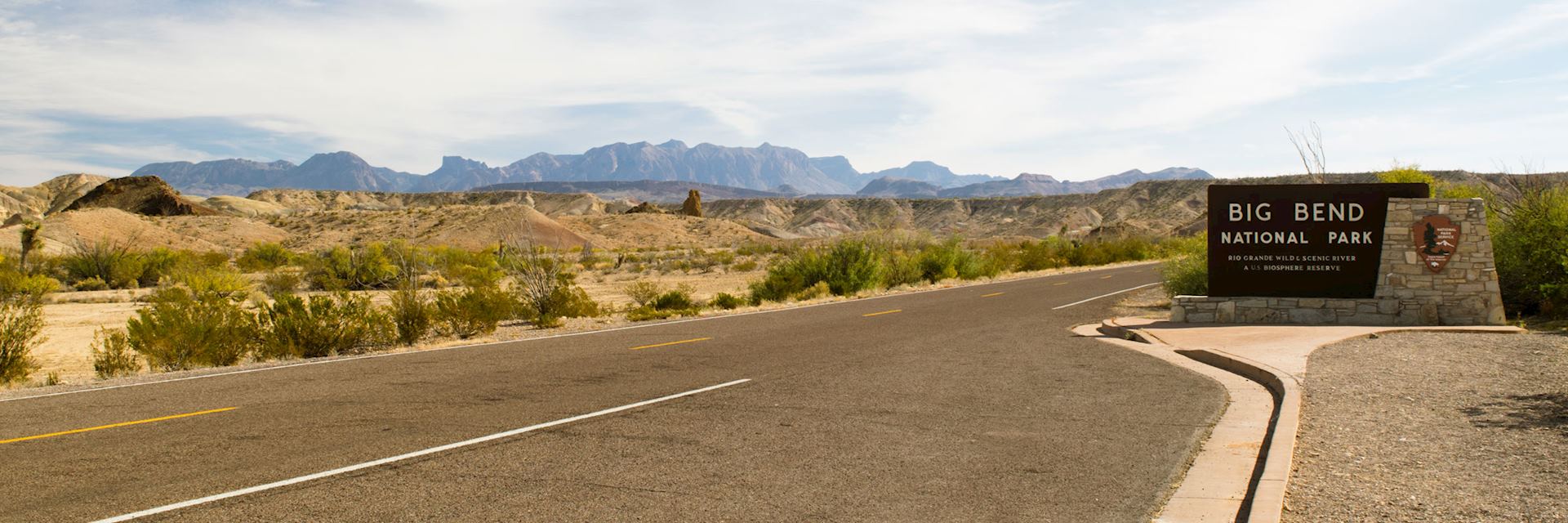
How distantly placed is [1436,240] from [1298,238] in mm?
2033

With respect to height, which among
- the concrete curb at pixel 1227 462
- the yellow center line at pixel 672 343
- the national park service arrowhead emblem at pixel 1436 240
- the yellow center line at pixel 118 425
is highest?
the national park service arrowhead emblem at pixel 1436 240

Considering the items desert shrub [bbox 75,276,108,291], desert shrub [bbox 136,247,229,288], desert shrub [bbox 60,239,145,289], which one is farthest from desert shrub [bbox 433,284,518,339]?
desert shrub [bbox 60,239,145,289]

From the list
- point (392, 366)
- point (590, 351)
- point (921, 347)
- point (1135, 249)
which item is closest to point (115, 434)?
point (392, 366)

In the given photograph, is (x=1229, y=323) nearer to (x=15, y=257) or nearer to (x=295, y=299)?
(x=295, y=299)

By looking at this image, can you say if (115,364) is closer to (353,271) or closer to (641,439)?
(641,439)

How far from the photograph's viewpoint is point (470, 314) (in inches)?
690

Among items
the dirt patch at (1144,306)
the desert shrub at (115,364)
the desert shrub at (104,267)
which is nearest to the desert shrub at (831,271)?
the dirt patch at (1144,306)

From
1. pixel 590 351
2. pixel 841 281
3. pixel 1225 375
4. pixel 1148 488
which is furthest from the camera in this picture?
pixel 841 281

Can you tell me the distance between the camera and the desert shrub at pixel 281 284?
35.2 m

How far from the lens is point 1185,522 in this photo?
18.4 feet

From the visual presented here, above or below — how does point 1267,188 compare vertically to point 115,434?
above

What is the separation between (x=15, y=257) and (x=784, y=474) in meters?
50.3

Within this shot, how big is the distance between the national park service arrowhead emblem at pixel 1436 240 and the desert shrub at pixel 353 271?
113 ft

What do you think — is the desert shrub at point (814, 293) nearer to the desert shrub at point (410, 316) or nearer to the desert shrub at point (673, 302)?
the desert shrub at point (673, 302)
